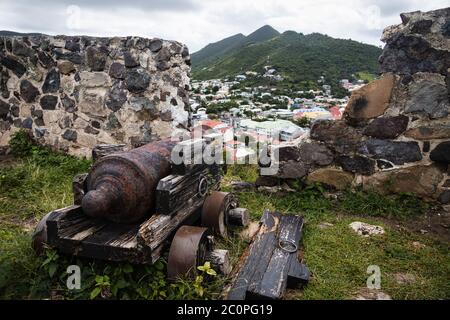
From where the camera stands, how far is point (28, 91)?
562 cm

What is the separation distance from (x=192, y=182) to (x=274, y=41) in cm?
5512

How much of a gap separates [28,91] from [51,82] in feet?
1.31

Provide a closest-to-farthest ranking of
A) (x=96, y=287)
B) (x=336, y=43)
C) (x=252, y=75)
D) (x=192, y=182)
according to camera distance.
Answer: (x=96, y=287)
(x=192, y=182)
(x=252, y=75)
(x=336, y=43)

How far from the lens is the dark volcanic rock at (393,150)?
13.0 feet

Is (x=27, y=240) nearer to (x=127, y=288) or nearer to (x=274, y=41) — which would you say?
(x=127, y=288)

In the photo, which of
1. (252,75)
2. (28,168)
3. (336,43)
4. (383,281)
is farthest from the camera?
(336,43)

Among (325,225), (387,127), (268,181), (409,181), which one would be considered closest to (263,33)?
(268,181)

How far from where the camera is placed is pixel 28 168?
4898mm

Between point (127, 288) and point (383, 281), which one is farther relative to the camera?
point (383, 281)

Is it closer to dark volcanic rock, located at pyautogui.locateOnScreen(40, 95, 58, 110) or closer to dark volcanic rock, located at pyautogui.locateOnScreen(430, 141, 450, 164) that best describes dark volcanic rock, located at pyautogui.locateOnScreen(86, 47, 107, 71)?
dark volcanic rock, located at pyautogui.locateOnScreen(40, 95, 58, 110)

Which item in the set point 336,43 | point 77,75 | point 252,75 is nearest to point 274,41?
point 336,43

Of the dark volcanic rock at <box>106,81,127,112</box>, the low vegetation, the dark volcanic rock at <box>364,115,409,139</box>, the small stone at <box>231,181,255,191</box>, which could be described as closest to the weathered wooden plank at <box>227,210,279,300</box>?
the low vegetation

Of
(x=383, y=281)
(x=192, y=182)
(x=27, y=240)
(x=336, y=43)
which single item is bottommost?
(x=383, y=281)

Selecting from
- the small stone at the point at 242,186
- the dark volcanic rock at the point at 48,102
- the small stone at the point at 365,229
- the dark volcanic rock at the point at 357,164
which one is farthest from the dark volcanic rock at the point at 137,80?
the small stone at the point at 365,229
